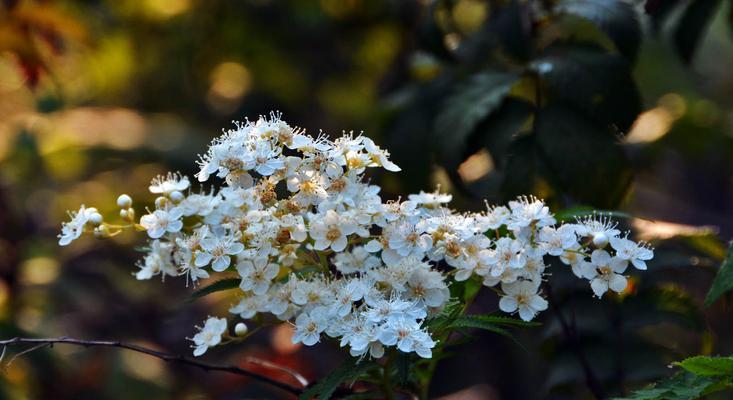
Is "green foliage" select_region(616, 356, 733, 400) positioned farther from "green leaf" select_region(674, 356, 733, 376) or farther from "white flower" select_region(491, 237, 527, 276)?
"white flower" select_region(491, 237, 527, 276)

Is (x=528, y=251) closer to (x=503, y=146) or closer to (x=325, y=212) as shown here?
(x=325, y=212)

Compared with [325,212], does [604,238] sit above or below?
below

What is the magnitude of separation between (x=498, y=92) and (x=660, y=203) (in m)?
3.41

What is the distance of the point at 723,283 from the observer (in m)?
1.36

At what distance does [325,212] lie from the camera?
1315mm

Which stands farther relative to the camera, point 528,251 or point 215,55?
point 215,55

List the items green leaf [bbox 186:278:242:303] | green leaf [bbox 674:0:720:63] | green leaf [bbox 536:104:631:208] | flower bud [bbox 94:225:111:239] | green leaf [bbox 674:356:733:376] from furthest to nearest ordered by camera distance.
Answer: green leaf [bbox 674:0:720:63] → green leaf [bbox 536:104:631:208] → flower bud [bbox 94:225:111:239] → green leaf [bbox 186:278:242:303] → green leaf [bbox 674:356:733:376]

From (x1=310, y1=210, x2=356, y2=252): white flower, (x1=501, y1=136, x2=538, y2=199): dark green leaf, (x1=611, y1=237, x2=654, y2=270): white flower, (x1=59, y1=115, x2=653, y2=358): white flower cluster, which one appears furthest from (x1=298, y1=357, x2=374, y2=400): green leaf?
(x1=501, y1=136, x2=538, y2=199): dark green leaf

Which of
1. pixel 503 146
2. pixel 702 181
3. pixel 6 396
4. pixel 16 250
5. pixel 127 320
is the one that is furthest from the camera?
pixel 702 181

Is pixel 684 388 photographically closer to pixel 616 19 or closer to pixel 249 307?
pixel 249 307

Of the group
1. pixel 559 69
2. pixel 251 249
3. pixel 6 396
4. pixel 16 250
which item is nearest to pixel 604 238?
pixel 251 249

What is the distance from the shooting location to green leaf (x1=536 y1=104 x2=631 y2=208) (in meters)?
1.76

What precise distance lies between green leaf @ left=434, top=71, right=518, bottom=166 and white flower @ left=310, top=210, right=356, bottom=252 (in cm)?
58

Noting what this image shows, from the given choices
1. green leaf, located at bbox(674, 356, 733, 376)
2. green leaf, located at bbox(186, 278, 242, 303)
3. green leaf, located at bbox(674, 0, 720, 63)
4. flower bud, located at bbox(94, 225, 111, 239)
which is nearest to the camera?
green leaf, located at bbox(674, 356, 733, 376)
